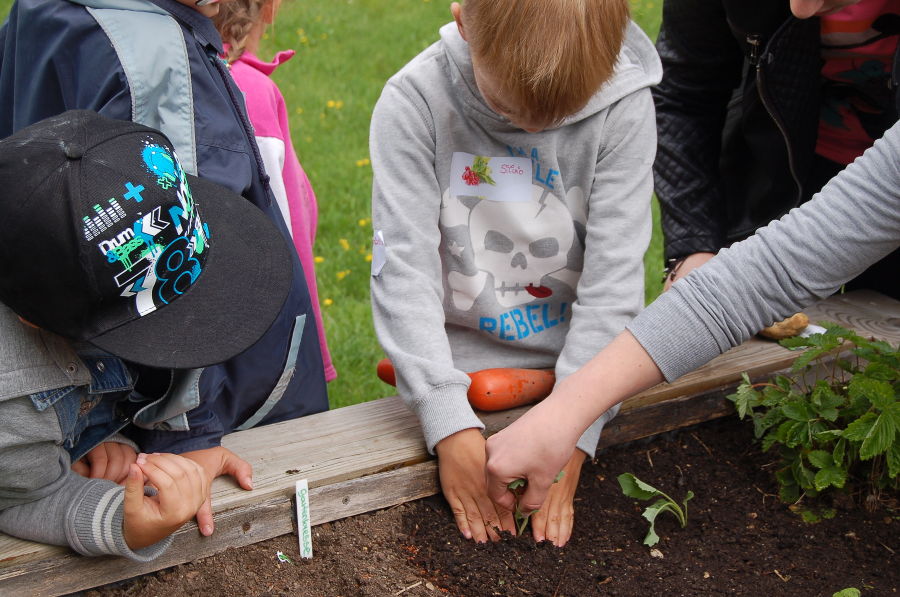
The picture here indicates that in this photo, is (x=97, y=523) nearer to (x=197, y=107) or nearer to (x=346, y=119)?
(x=197, y=107)

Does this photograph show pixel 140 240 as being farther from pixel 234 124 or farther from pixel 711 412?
pixel 711 412

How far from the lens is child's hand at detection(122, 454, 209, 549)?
146cm

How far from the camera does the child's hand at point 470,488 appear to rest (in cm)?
181

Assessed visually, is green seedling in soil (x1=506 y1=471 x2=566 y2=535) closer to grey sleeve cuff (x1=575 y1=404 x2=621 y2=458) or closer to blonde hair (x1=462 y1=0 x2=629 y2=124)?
grey sleeve cuff (x1=575 y1=404 x2=621 y2=458)

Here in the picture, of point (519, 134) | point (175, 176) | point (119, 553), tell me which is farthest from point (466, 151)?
point (119, 553)

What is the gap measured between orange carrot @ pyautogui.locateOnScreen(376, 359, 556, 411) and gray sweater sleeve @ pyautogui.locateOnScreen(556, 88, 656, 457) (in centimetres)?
11

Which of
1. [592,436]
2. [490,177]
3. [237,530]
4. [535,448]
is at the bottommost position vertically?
[237,530]

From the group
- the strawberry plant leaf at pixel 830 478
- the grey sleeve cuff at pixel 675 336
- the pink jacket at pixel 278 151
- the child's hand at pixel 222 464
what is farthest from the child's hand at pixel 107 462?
the strawberry plant leaf at pixel 830 478

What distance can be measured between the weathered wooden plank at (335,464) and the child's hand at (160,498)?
0.44 feet

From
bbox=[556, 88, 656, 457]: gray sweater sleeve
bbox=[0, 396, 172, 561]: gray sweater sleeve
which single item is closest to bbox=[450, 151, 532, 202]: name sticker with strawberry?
bbox=[556, 88, 656, 457]: gray sweater sleeve

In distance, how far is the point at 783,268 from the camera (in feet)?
5.13

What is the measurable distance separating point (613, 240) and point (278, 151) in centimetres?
84

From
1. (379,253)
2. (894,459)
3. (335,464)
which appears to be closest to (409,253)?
(379,253)

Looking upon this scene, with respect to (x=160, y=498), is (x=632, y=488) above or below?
below
